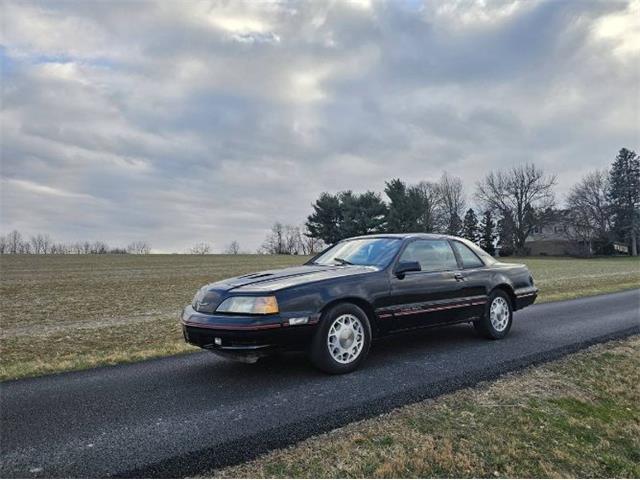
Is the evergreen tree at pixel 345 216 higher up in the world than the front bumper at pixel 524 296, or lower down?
higher up

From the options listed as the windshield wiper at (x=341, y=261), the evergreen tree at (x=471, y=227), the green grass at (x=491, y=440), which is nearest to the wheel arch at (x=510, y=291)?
the green grass at (x=491, y=440)

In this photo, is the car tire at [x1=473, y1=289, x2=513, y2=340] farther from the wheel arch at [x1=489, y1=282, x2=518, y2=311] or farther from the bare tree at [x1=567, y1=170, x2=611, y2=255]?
the bare tree at [x1=567, y1=170, x2=611, y2=255]

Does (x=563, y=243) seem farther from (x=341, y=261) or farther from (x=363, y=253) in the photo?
(x=341, y=261)

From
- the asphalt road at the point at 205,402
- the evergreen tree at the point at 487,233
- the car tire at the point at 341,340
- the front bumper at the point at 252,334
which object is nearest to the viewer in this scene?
the asphalt road at the point at 205,402

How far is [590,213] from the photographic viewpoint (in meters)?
66.9

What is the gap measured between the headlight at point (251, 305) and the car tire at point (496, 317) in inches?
132

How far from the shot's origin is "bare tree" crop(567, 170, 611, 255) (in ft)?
218

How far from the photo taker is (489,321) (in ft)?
20.7

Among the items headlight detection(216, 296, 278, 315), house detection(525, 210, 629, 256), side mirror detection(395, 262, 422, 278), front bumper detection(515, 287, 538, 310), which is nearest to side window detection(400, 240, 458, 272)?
side mirror detection(395, 262, 422, 278)

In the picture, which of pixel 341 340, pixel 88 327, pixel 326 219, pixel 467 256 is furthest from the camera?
pixel 326 219

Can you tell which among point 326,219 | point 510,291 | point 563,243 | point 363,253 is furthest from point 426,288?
point 563,243

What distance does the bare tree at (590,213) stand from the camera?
66375 millimetres

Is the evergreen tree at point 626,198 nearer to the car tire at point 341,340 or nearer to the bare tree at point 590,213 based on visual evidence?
the bare tree at point 590,213

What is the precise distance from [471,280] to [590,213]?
71890mm
